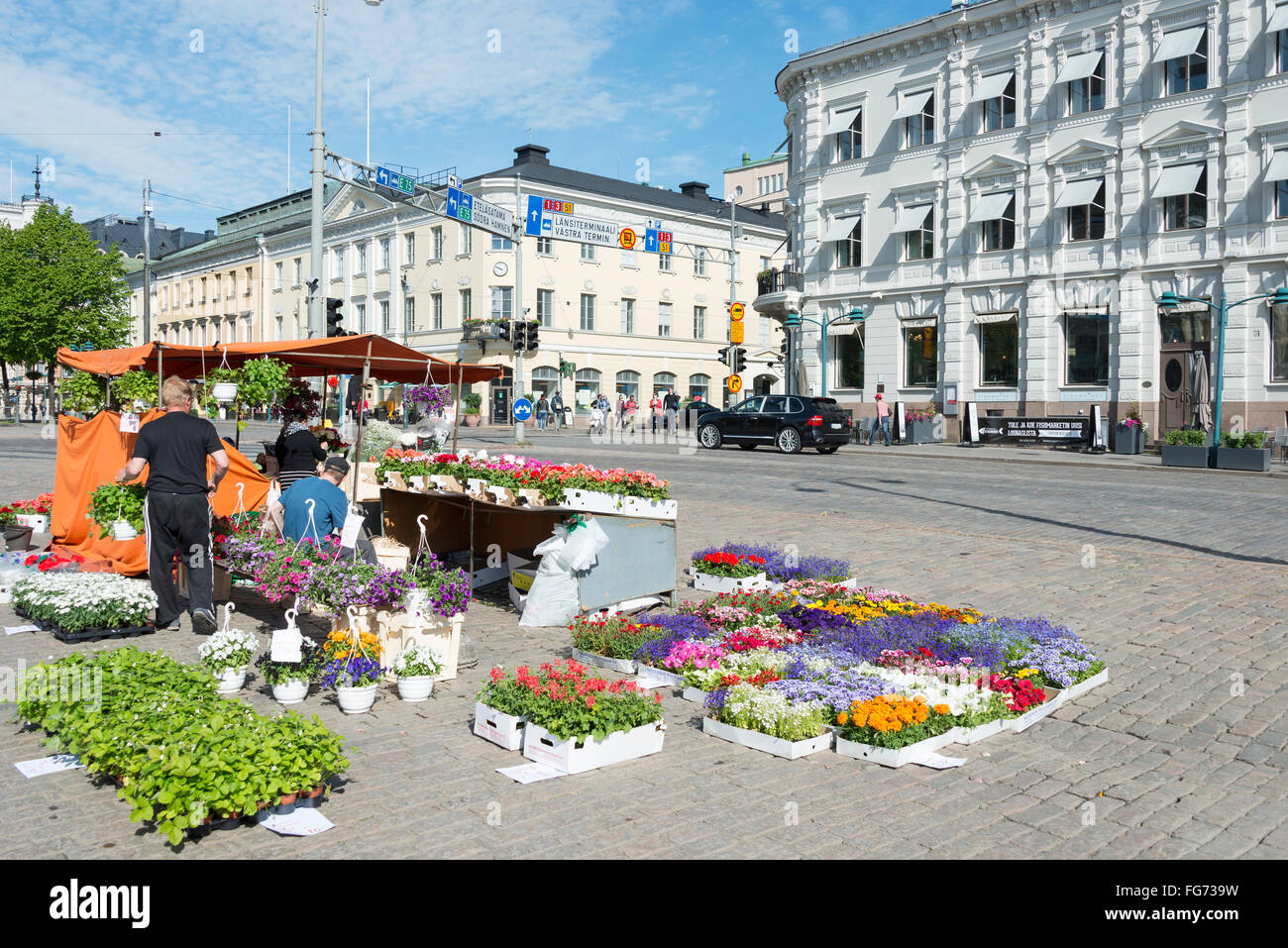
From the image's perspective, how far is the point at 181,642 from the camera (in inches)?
308

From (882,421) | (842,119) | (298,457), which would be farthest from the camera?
(842,119)

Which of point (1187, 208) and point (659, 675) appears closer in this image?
point (659, 675)

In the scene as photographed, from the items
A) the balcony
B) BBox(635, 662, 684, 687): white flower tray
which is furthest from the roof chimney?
BBox(635, 662, 684, 687): white flower tray

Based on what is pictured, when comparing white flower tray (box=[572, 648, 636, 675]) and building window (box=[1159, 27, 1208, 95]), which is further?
building window (box=[1159, 27, 1208, 95])

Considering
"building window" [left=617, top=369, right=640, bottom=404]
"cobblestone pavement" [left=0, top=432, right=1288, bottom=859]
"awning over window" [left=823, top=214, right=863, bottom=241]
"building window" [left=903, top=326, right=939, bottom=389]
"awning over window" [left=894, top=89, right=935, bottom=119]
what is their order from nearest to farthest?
"cobblestone pavement" [left=0, top=432, right=1288, bottom=859], "awning over window" [left=894, top=89, right=935, bottom=119], "building window" [left=903, top=326, right=939, bottom=389], "awning over window" [left=823, top=214, right=863, bottom=241], "building window" [left=617, top=369, right=640, bottom=404]

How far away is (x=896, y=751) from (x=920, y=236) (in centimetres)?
3550

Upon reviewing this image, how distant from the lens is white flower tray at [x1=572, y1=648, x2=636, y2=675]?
7214mm

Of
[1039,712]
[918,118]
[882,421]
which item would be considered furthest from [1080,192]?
[1039,712]

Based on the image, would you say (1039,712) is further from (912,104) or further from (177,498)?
(912,104)

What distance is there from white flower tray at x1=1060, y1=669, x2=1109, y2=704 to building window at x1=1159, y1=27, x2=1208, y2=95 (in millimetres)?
30818

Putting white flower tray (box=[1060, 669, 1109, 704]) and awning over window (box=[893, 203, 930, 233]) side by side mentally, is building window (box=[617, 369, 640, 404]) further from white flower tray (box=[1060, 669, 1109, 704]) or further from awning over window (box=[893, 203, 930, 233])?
white flower tray (box=[1060, 669, 1109, 704])

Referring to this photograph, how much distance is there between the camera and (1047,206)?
34656mm

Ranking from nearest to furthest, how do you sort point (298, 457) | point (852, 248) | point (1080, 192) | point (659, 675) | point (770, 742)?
point (770, 742), point (659, 675), point (298, 457), point (1080, 192), point (852, 248)
